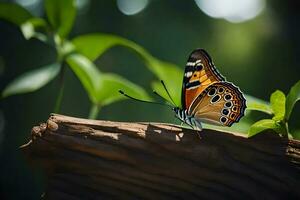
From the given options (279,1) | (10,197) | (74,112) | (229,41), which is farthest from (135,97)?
(279,1)

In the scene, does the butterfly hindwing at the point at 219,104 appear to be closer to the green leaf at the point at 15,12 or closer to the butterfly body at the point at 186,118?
the butterfly body at the point at 186,118

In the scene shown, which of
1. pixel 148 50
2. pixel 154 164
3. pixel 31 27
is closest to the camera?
pixel 154 164

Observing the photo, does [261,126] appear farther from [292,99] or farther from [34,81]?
[34,81]

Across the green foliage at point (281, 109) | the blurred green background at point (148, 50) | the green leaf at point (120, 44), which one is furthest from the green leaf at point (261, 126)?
the blurred green background at point (148, 50)

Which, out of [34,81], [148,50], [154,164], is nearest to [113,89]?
[34,81]

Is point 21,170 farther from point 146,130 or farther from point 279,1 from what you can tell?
point 279,1

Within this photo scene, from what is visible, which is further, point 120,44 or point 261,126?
point 120,44
